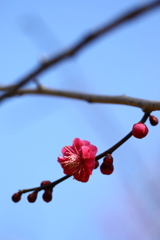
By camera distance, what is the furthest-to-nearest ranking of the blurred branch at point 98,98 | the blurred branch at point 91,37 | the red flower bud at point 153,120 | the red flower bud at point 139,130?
the red flower bud at point 153,120
the red flower bud at point 139,130
the blurred branch at point 98,98
the blurred branch at point 91,37

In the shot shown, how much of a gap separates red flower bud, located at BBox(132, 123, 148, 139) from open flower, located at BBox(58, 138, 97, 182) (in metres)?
0.26

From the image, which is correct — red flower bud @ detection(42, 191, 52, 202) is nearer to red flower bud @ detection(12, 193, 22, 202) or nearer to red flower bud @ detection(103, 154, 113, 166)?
red flower bud @ detection(12, 193, 22, 202)

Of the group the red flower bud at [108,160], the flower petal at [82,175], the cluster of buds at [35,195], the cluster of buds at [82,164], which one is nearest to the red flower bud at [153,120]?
the cluster of buds at [82,164]

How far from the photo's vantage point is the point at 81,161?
1.88 m

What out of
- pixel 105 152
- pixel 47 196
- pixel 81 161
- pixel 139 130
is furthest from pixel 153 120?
pixel 47 196

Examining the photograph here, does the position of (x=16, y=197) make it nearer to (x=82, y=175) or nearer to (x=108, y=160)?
(x=82, y=175)

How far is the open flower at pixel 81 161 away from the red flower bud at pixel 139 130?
26cm

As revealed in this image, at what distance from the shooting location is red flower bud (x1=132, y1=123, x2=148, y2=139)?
5.58ft

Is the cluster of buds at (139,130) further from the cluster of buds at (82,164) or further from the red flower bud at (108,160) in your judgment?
the red flower bud at (108,160)

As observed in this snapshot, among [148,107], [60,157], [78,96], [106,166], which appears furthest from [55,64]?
[60,157]

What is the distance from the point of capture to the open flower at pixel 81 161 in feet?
6.01

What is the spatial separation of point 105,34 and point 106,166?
47.4 inches

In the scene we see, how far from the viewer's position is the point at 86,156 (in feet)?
6.05

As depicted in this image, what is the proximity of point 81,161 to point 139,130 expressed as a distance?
1.24ft
